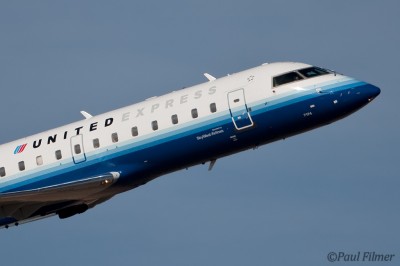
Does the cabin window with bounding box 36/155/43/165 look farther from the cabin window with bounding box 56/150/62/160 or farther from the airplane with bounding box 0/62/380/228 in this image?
the cabin window with bounding box 56/150/62/160

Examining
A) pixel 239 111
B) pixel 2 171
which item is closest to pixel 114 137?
pixel 239 111

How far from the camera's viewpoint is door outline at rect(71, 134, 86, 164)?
218 ft

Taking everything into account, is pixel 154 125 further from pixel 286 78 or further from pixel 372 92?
pixel 372 92

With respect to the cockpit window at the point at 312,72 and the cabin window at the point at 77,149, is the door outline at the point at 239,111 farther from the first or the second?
the cabin window at the point at 77,149

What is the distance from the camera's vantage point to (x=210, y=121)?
210ft

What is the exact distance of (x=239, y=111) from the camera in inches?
2505

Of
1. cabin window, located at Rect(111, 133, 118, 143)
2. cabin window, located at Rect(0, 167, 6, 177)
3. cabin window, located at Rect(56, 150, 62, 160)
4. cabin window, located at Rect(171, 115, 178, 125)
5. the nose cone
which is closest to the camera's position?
the nose cone

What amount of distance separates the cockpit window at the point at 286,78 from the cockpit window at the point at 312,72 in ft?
1.08

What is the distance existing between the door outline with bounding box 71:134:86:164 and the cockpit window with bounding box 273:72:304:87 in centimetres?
1121

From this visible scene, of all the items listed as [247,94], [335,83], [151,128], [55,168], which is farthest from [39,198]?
[335,83]

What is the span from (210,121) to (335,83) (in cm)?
681

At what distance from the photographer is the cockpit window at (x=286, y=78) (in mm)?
64019

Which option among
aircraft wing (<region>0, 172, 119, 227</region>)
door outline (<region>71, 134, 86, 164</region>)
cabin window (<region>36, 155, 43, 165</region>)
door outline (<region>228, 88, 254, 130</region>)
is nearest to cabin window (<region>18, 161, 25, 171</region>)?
cabin window (<region>36, 155, 43, 165</region>)

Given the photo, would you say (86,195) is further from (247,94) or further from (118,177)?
(247,94)
